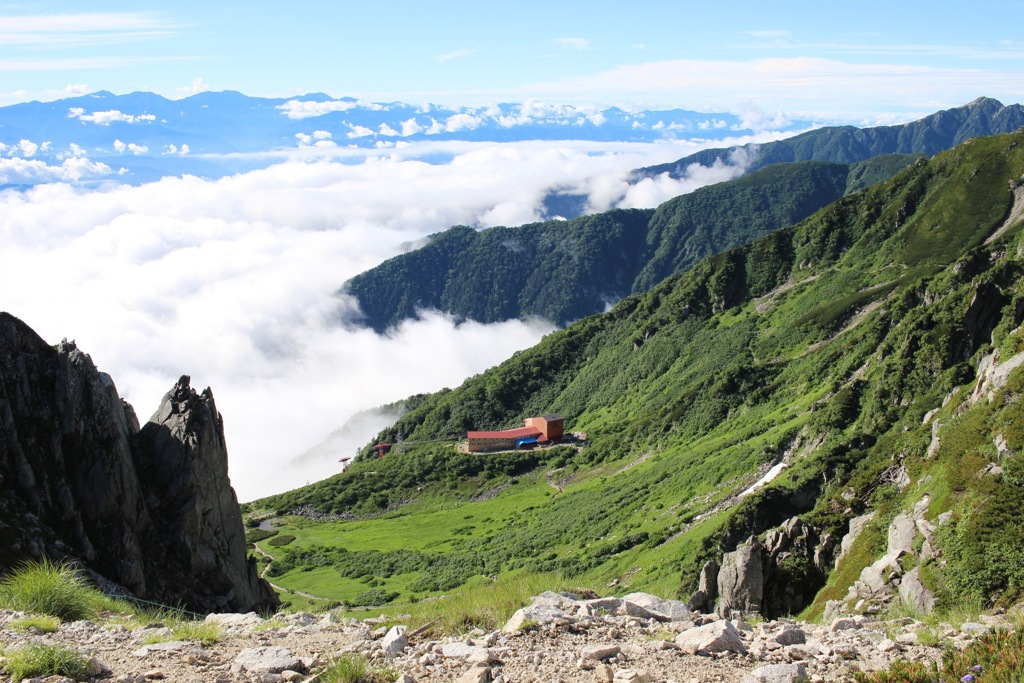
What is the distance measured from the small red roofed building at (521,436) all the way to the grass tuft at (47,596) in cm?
12602

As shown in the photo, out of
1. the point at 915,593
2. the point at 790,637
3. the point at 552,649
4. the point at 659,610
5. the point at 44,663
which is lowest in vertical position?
the point at 915,593

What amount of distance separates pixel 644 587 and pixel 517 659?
43.4m

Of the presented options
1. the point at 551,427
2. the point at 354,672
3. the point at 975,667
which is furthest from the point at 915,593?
the point at 551,427

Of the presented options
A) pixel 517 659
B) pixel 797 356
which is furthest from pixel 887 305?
pixel 517 659

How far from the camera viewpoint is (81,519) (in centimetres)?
2848

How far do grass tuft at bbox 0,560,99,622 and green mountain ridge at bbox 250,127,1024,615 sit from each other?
14.9 metres

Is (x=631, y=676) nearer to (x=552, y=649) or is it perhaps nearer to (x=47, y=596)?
(x=552, y=649)

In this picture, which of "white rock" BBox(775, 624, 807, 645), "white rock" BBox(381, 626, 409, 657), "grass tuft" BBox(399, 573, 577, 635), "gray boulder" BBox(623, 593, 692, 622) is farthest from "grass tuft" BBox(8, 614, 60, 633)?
"white rock" BBox(775, 624, 807, 645)

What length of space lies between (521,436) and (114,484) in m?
115

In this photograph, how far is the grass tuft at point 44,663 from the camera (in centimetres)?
991

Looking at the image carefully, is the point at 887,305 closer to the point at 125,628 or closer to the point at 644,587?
the point at 644,587

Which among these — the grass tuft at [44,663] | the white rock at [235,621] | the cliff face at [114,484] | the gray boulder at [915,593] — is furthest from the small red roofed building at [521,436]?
the grass tuft at [44,663]

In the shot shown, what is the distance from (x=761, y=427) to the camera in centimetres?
9006

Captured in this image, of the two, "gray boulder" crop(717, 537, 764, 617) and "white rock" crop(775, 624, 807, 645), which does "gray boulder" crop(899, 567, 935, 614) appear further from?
"white rock" crop(775, 624, 807, 645)
